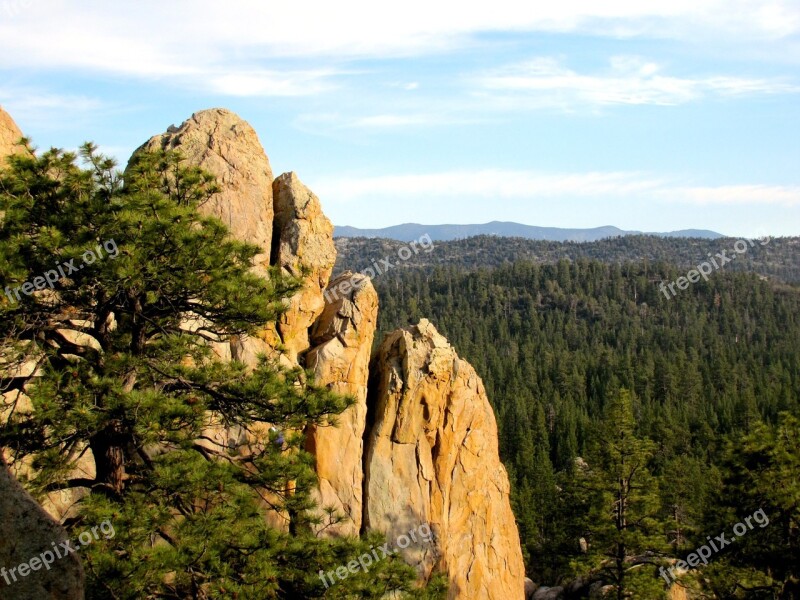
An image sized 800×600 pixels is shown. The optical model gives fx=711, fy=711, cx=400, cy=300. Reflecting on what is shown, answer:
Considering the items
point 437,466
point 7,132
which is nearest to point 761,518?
point 437,466

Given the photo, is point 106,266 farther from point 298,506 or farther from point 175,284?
point 298,506

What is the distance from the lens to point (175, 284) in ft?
33.7

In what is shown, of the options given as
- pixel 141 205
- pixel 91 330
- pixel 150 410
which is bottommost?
pixel 150 410

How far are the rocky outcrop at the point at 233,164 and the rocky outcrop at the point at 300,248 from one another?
1.30ft

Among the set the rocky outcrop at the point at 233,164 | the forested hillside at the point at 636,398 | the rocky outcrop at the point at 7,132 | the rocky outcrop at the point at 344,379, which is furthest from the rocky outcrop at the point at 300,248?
the forested hillside at the point at 636,398

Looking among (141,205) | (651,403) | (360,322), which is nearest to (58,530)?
(141,205)

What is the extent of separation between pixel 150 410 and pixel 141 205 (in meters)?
2.80

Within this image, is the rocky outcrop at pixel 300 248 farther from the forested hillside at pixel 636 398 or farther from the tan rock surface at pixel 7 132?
the forested hillside at pixel 636 398

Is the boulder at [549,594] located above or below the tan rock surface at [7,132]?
below

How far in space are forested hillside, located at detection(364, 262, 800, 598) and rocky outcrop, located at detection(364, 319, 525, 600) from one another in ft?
24.0

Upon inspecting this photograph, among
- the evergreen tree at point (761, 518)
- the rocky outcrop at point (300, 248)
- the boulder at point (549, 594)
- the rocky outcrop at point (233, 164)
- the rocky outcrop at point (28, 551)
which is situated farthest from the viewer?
the boulder at point (549, 594)

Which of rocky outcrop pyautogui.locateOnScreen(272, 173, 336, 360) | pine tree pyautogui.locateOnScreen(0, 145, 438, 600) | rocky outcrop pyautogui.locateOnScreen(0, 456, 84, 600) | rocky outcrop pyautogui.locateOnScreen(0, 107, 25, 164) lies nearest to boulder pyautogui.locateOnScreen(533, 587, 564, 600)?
rocky outcrop pyautogui.locateOnScreen(272, 173, 336, 360)

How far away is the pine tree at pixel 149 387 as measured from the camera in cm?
927

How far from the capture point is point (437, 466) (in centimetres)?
1931
